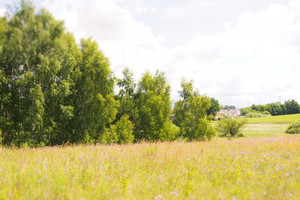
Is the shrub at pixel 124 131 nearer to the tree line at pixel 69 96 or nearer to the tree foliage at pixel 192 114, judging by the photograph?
the tree line at pixel 69 96

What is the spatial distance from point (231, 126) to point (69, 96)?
99.5 feet

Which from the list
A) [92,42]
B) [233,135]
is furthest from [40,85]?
[233,135]

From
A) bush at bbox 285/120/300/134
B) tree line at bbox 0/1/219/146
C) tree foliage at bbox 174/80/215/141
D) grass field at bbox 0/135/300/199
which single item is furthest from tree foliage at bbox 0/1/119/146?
bush at bbox 285/120/300/134

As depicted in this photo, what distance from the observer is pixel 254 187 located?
422 centimetres

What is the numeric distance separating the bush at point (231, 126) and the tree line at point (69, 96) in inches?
650

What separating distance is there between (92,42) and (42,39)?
1045cm

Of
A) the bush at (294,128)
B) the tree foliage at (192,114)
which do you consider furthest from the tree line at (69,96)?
the bush at (294,128)

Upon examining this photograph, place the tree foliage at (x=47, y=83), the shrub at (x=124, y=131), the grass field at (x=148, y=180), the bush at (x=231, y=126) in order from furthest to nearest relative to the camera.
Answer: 1. the bush at (x=231, y=126)
2. the shrub at (x=124, y=131)
3. the tree foliage at (x=47, y=83)
4. the grass field at (x=148, y=180)

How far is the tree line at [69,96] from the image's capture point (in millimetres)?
7332

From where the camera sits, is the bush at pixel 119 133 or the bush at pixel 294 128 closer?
the bush at pixel 119 133

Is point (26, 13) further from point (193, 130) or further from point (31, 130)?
point (193, 130)

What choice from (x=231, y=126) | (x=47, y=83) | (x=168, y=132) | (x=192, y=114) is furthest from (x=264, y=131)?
(x=47, y=83)

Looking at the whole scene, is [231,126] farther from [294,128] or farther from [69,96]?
[69,96]

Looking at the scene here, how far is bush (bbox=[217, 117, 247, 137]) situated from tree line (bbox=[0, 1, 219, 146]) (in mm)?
16508
